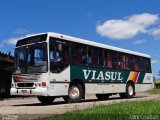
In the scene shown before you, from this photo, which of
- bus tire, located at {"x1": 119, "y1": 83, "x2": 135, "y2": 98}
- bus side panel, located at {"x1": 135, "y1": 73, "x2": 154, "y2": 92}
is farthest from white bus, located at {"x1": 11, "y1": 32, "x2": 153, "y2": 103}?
bus side panel, located at {"x1": 135, "y1": 73, "x2": 154, "y2": 92}

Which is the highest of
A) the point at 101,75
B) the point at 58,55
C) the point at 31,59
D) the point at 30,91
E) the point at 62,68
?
the point at 58,55

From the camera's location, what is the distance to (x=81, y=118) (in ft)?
32.0

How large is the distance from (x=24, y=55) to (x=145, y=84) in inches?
427

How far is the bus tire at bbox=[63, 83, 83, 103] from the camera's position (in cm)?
1845

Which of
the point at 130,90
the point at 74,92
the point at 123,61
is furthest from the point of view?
the point at 130,90

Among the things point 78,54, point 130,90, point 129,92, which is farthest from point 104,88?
point 130,90

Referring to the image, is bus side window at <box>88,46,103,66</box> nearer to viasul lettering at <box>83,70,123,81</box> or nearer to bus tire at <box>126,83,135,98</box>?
viasul lettering at <box>83,70,123,81</box>

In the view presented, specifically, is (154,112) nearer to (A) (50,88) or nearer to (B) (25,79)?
(A) (50,88)

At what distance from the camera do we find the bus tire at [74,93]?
18453mm

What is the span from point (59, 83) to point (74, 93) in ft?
4.74

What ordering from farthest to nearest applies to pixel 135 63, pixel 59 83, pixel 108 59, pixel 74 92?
pixel 135 63 < pixel 108 59 < pixel 74 92 < pixel 59 83

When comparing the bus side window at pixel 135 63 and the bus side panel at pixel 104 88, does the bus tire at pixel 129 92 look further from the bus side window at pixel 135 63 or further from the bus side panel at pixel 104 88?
the bus side window at pixel 135 63

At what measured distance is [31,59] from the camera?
17609 millimetres

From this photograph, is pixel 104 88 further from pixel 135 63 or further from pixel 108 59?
pixel 135 63
